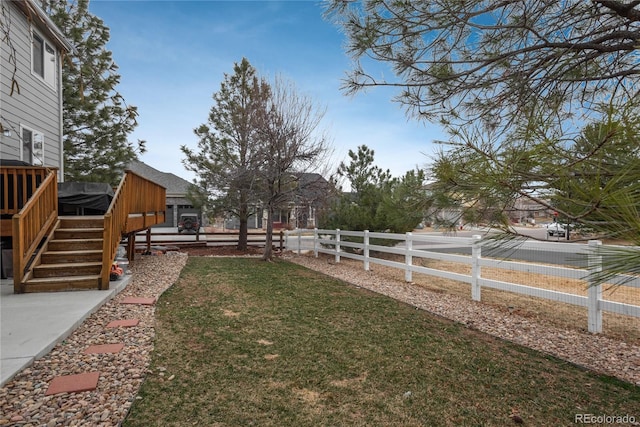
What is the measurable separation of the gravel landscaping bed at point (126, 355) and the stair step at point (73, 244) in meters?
0.93

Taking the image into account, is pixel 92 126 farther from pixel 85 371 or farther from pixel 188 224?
pixel 85 371

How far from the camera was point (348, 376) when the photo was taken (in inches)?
115

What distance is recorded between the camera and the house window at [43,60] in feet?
26.2

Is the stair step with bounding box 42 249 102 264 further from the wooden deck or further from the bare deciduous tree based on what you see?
the bare deciduous tree

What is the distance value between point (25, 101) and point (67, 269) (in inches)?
190

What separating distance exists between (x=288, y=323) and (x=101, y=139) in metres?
12.3

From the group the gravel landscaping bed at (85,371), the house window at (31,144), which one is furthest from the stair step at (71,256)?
the house window at (31,144)

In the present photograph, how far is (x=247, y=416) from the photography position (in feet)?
7.55

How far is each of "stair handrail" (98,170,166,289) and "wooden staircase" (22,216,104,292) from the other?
0.96 ft

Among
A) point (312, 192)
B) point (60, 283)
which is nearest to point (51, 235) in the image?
point (60, 283)

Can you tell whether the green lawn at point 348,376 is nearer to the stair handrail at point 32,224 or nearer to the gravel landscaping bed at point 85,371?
the gravel landscaping bed at point 85,371

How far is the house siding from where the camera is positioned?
22.6 ft

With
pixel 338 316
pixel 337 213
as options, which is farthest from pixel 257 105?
pixel 338 316

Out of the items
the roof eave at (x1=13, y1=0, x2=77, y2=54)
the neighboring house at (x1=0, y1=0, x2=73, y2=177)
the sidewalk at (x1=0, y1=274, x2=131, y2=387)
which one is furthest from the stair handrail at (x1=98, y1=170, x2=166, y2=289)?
the roof eave at (x1=13, y1=0, x2=77, y2=54)
